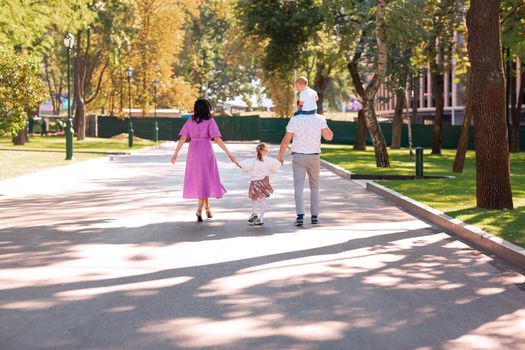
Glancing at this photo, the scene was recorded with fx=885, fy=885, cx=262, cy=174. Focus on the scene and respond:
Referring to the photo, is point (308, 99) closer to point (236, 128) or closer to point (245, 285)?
point (245, 285)

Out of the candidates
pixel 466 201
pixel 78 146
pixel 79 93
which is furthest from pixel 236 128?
pixel 466 201

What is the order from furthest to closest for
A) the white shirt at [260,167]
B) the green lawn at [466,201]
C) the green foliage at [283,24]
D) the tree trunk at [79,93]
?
the tree trunk at [79,93], the green foliage at [283,24], the white shirt at [260,167], the green lawn at [466,201]

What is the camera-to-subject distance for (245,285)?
7.90 metres

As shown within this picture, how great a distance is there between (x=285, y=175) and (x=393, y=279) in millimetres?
17224

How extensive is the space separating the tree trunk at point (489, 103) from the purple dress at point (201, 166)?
4.29 m

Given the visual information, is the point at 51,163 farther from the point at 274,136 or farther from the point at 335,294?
the point at 274,136

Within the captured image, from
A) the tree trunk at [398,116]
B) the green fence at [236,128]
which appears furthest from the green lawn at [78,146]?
the green fence at [236,128]

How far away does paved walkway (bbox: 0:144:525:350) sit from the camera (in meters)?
6.06

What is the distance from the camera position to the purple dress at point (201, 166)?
13.1 metres

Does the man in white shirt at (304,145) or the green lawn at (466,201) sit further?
the man in white shirt at (304,145)

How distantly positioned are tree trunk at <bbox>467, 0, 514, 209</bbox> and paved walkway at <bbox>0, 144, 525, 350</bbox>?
5.09 ft

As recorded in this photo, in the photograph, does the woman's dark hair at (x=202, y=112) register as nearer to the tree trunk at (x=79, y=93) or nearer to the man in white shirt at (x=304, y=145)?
the man in white shirt at (x=304, y=145)

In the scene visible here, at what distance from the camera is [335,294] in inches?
297

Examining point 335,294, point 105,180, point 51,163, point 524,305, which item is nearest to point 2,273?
point 335,294
